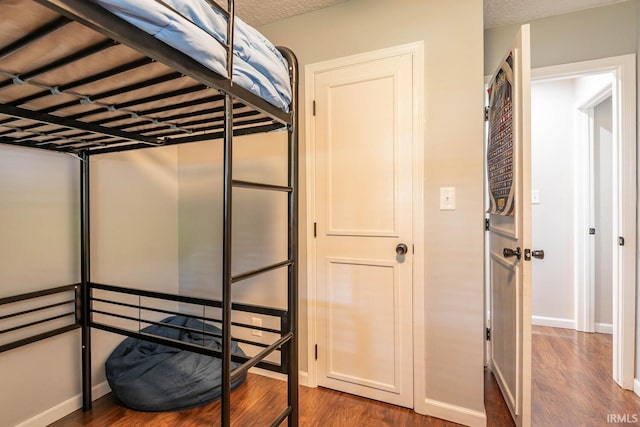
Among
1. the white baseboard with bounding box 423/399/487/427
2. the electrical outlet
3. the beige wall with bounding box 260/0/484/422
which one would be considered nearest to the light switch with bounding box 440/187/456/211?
the beige wall with bounding box 260/0/484/422

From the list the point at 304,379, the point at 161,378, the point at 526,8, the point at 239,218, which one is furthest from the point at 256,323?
the point at 526,8

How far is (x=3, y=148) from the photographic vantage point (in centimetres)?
156

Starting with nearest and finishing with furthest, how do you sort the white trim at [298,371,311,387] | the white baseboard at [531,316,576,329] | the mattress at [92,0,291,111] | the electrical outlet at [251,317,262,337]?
the mattress at [92,0,291,111]
the white trim at [298,371,311,387]
the electrical outlet at [251,317,262,337]
the white baseboard at [531,316,576,329]

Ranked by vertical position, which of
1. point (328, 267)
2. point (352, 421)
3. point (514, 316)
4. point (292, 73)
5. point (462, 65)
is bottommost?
point (352, 421)

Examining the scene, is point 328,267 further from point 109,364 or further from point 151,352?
point 109,364

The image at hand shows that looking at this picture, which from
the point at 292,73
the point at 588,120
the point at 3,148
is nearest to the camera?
the point at 292,73

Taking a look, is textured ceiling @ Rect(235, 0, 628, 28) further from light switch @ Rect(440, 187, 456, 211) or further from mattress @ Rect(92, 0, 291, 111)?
light switch @ Rect(440, 187, 456, 211)

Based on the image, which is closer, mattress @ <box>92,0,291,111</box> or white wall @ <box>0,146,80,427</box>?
mattress @ <box>92,0,291,111</box>

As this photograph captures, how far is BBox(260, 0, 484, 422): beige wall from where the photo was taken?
1.69 m

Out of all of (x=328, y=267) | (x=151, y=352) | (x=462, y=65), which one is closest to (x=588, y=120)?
(x=462, y=65)

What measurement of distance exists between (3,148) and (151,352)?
1397mm

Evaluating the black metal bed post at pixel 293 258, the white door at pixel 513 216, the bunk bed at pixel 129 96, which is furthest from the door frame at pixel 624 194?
the bunk bed at pixel 129 96

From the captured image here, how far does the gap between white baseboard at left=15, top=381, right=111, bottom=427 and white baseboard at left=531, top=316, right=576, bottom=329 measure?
377 cm

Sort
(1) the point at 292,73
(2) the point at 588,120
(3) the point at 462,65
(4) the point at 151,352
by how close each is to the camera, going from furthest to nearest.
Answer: (2) the point at 588,120
(4) the point at 151,352
(3) the point at 462,65
(1) the point at 292,73
